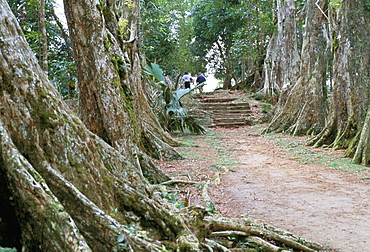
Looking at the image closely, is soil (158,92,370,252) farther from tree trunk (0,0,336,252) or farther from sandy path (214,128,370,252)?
tree trunk (0,0,336,252)

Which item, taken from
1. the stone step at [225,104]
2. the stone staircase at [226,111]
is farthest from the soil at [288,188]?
the stone step at [225,104]

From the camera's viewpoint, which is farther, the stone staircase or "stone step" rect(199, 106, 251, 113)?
"stone step" rect(199, 106, 251, 113)

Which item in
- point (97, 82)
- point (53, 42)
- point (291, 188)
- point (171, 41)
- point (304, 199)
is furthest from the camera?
point (171, 41)

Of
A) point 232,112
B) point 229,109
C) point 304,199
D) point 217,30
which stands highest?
point 217,30

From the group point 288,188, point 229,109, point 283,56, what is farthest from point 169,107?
point 229,109

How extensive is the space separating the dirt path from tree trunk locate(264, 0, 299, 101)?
6502 mm

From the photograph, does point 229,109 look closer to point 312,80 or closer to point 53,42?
point 312,80

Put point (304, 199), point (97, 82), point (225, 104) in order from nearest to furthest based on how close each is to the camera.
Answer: point (97, 82), point (304, 199), point (225, 104)

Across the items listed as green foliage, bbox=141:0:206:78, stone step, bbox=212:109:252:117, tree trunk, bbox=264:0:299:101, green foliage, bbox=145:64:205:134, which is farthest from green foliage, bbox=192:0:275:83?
green foliage, bbox=145:64:205:134

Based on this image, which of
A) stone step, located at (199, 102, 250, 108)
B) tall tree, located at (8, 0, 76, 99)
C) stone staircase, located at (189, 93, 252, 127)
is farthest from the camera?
stone step, located at (199, 102, 250, 108)

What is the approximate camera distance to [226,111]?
19844mm

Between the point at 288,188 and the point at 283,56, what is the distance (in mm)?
12622

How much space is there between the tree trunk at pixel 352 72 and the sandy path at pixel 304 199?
2.00 metres

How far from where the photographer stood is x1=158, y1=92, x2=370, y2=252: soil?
4352 millimetres
